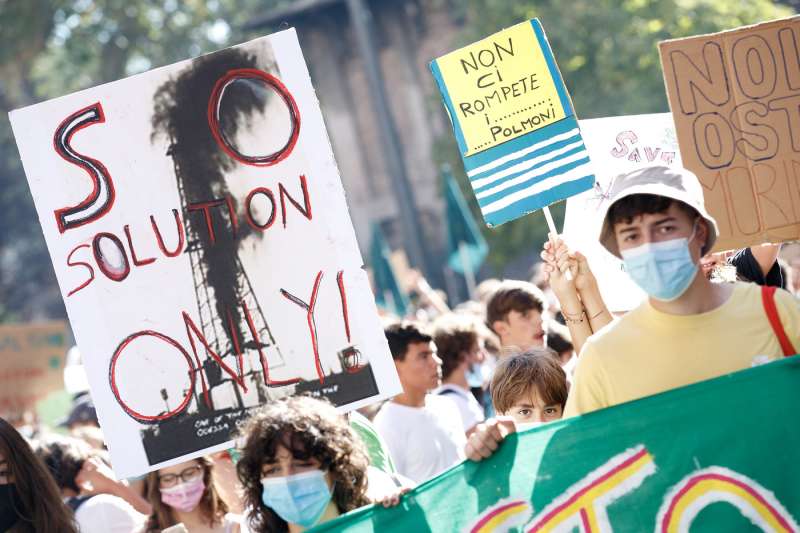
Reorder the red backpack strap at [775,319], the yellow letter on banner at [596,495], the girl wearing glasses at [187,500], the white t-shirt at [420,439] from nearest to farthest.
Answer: the red backpack strap at [775,319] → the yellow letter on banner at [596,495] → the girl wearing glasses at [187,500] → the white t-shirt at [420,439]

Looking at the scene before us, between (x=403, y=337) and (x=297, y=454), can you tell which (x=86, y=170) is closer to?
(x=297, y=454)

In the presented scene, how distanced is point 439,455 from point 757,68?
6.96 ft

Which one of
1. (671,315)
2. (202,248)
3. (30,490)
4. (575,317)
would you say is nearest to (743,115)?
(575,317)

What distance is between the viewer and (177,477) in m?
4.45

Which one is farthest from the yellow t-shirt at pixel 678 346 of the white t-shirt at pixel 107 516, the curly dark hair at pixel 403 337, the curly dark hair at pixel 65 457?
the curly dark hair at pixel 65 457

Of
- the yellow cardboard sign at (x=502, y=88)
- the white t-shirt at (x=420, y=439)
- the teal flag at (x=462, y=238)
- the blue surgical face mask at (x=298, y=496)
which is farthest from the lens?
the teal flag at (x=462, y=238)

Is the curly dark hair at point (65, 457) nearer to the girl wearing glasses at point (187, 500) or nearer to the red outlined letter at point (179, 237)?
the girl wearing glasses at point (187, 500)

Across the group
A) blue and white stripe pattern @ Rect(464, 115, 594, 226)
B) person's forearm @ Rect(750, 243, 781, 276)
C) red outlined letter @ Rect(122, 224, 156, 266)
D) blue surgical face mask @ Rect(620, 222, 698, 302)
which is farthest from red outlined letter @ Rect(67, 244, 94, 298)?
person's forearm @ Rect(750, 243, 781, 276)

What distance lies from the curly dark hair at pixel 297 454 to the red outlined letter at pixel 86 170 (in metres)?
1.05

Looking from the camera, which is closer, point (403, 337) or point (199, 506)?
point (199, 506)

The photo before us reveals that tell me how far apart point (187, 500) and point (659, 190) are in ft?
6.97

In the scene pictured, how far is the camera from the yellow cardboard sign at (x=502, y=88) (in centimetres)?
460

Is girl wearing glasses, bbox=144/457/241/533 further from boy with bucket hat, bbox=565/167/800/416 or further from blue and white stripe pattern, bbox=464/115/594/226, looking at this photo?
boy with bucket hat, bbox=565/167/800/416

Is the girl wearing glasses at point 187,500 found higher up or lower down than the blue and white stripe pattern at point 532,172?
lower down
